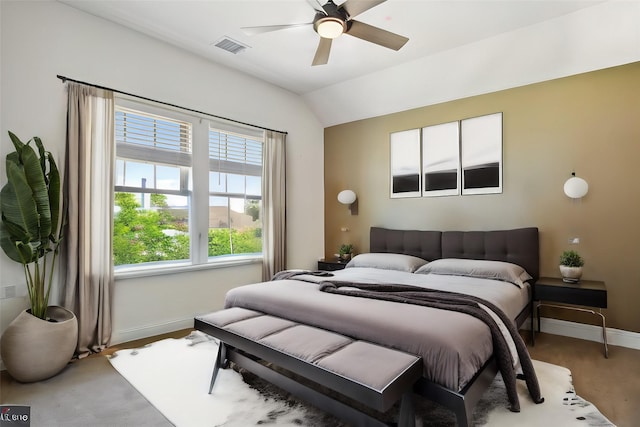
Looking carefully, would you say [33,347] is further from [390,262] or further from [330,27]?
[390,262]

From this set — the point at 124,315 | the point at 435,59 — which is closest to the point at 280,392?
the point at 124,315

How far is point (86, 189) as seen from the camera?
3.20m

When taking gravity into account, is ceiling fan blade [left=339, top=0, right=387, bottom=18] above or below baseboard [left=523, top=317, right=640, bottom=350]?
above

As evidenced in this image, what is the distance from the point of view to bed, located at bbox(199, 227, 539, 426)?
1865 mm

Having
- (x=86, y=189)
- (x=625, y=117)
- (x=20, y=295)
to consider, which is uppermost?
(x=625, y=117)

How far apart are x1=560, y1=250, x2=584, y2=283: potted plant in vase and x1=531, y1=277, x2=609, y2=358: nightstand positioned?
6cm

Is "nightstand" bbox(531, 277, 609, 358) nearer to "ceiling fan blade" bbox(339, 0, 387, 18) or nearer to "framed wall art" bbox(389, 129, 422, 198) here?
"framed wall art" bbox(389, 129, 422, 198)

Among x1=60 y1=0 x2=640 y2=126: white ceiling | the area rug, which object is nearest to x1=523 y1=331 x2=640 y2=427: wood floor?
the area rug

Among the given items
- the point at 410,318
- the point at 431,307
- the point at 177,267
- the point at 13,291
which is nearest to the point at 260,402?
the point at 410,318

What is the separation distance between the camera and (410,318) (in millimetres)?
2150

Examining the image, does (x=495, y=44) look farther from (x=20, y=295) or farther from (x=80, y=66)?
(x=20, y=295)

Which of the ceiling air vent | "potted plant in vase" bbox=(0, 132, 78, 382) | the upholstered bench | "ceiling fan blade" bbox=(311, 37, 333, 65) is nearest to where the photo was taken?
the upholstered bench

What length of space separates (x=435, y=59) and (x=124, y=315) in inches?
179

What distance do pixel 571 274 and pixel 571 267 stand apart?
7 centimetres
